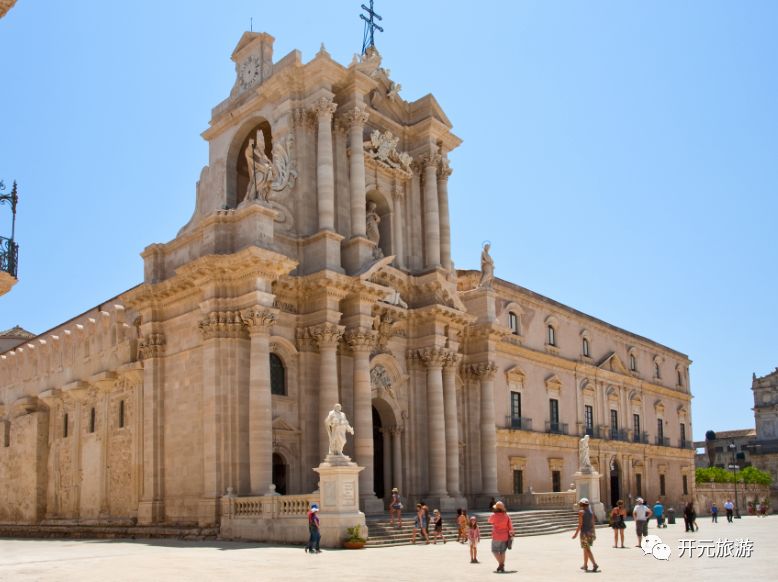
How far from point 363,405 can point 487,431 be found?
8.39m

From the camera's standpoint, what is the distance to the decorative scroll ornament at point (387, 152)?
33.1m

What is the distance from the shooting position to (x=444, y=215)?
35.6 m

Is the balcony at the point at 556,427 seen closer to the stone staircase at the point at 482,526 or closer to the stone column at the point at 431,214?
the stone staircase at the point at 482,526

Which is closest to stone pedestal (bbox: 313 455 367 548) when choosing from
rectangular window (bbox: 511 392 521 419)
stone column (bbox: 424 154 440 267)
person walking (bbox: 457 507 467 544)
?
person walking (bbox: 457 507 467 544)

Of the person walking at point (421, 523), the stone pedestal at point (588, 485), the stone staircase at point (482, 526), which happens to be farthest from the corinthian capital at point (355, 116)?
the stone pedestal at point (588, 485)

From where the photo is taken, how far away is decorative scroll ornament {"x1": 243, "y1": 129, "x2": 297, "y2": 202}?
2811cm

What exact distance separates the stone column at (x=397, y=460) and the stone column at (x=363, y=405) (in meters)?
3.01

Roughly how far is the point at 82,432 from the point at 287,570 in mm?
21261

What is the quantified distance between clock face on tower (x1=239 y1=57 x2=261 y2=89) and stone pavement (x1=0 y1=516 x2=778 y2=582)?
1716 centimetres

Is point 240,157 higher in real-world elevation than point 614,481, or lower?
higher

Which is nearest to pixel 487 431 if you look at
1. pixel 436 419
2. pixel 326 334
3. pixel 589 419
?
pixel 436 419

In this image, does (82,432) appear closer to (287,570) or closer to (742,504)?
(287,570)

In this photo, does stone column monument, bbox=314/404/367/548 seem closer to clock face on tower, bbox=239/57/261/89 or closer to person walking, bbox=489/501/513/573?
person walking, bbox=489/501/513/573

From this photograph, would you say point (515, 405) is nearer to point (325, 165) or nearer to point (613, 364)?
point (613, 364)
